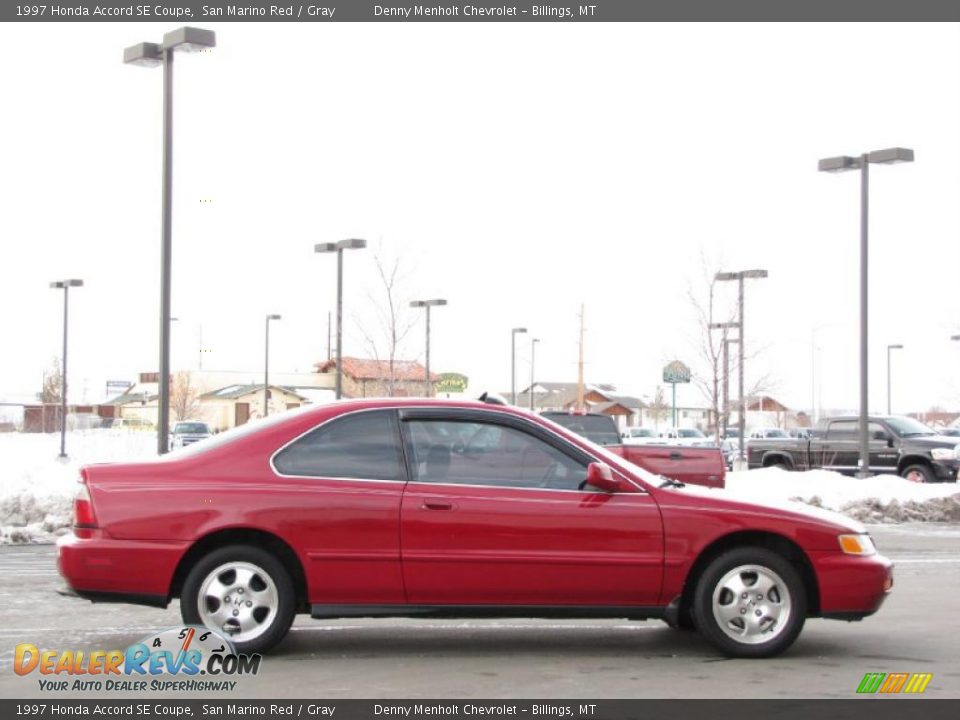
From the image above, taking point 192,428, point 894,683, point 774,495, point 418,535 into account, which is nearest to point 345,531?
point 418,535

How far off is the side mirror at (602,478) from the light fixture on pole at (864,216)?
18.2 m

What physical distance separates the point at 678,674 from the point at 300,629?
2858 millimetres

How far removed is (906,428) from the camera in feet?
97.5

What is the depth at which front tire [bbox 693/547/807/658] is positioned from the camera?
777 centimetres

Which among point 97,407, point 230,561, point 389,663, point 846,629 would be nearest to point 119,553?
point 230,561

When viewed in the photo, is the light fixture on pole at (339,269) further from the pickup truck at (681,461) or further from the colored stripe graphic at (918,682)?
the colored stripe graphic at (918,682)

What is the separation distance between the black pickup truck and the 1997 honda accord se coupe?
21.5 m

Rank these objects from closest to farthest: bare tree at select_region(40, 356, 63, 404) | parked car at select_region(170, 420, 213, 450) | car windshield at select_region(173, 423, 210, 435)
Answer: parked car at select_region(170, 420, 213, 450) < car windshield at select_region(173, 423, 210, 435) < bare tree at select_region(40, 356, 63, 404)

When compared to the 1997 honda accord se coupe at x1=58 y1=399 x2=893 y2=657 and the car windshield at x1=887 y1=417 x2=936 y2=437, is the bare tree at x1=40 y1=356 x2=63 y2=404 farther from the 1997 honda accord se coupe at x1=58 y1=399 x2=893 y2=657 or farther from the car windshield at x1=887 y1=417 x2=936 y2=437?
the 1997 honda accord se coupe at x1=58 y1=399 x2=893 y2=657

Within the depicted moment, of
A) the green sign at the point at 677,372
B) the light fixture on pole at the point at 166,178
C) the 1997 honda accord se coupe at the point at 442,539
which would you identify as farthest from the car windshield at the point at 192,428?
the 1997 honda accord se coupe at the point at 442,539

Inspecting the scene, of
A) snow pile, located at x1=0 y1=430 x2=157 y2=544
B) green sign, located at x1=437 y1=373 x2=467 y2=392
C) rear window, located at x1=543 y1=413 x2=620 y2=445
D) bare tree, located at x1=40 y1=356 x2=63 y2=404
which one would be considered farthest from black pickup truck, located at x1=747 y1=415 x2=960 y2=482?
bare tree, located at x1=40 y1=356 x2=63 y2=404

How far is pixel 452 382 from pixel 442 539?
57844mm

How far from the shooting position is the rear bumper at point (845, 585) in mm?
7844

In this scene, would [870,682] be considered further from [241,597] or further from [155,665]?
[155,665]
